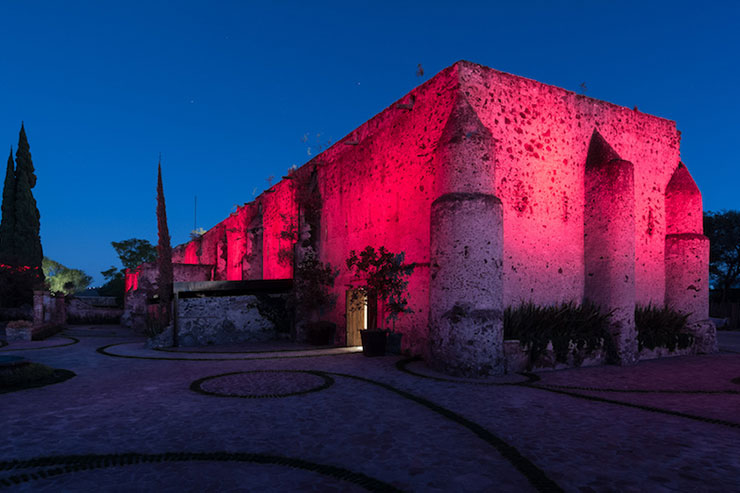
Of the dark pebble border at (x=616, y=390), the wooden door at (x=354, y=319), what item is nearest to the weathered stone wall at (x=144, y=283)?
the wooden door at (x=354, y=319)

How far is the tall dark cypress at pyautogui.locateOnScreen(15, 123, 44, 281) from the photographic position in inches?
1189

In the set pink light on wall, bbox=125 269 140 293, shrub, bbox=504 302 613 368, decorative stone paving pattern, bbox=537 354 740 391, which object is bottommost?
decorative stone paving pattern, bbox=537 354 740 391

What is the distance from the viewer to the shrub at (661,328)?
11.0 metres

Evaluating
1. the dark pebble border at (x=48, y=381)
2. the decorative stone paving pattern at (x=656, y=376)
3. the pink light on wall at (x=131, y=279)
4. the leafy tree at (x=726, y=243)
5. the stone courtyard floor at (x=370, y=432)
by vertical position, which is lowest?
the decorative stone paving pattern at (x=656, y=376)

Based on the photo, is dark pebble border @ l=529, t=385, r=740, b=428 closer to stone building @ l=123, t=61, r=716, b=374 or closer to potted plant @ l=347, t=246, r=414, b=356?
stone building @ l=123, t=61, r=716, b=374

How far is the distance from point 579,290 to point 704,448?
6.60m

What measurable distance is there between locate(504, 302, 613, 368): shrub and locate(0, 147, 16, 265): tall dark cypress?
1265 inches

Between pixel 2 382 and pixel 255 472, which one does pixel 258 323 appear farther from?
pixel 255 472

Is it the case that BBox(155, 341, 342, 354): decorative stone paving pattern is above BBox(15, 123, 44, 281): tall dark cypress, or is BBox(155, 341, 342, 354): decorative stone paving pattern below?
below

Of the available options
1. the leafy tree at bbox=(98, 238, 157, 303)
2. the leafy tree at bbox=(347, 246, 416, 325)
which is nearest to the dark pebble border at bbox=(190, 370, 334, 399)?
the leafy tree at bbox=(347, 246, 416, 325)

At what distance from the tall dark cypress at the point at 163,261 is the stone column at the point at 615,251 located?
1467 centimetres

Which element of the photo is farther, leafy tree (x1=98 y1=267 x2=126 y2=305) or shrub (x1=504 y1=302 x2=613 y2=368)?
leafy tree (x1=98 y1=267 x2=126 y2=305)

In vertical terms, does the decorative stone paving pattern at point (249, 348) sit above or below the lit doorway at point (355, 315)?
below

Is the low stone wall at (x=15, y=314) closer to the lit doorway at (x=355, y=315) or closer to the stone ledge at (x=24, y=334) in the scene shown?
the stone ledge at (x=24, y=334)
